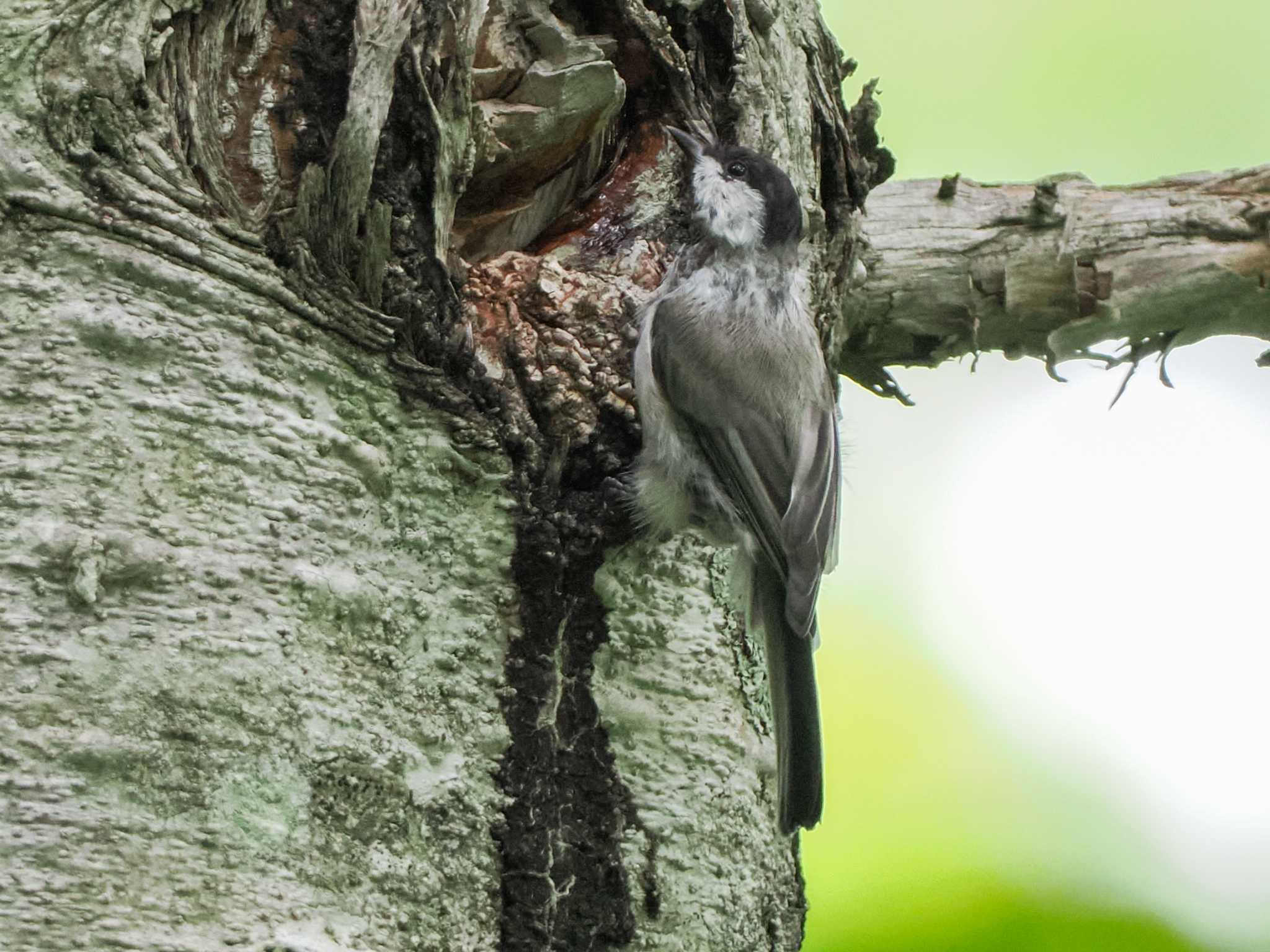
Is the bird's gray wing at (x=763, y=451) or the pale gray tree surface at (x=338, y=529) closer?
the pale gray tree surface at (x=338, y=529)

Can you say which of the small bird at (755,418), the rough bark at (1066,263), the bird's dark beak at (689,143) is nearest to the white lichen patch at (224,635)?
the small bird at (755,418)

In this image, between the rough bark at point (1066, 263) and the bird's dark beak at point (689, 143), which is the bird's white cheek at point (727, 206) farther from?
the rough bark at point (1066, 263)

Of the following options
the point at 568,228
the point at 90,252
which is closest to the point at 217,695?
the point at 90,252

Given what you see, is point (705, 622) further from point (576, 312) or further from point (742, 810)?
point (576, 312)

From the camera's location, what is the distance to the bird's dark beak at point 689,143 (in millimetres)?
2473

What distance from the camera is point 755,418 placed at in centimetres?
269

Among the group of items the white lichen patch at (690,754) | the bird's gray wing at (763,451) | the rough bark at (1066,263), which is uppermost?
the rough bark at (1066,263)

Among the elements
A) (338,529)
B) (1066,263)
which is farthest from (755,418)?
(338,529)

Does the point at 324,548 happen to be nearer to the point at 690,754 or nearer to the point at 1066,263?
the point at 690,754

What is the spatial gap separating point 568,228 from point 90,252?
0.99m

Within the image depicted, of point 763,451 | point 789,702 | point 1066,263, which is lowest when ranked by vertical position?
point 789,702

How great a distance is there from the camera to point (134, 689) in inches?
58.3

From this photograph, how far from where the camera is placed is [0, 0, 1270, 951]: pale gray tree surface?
4.84 feet

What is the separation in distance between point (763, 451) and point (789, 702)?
516 mm
